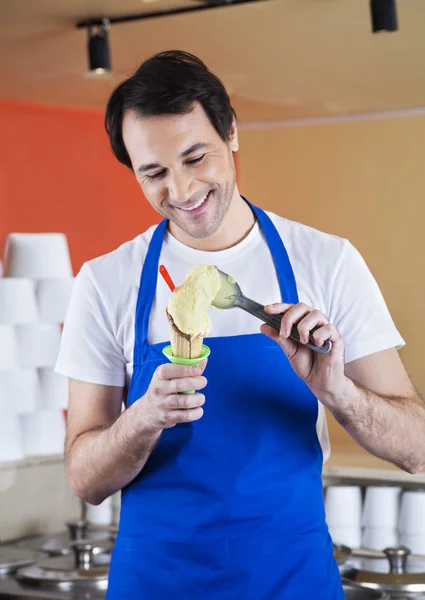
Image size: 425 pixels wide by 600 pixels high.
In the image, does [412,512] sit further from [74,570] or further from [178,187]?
[178,187]

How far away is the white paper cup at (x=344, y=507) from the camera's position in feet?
9.06

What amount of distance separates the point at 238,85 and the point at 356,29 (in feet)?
4.42

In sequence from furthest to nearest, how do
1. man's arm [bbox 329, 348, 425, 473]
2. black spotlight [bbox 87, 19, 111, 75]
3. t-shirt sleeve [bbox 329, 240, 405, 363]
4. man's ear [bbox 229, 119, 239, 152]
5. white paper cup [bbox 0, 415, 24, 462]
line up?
black spotlight [bbox 87, 19, 111, 75], white paper cup [bbox 0, 415, 24, 462], man's ear [bbox 229, 119, 239, 152], t-shirt sleeve [bbox 329, 240, 405, 363], man's arm [bbox 329, 348, 425, 473]

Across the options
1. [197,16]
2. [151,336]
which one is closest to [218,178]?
[151,336]

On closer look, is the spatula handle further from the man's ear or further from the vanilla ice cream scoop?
the man's ear

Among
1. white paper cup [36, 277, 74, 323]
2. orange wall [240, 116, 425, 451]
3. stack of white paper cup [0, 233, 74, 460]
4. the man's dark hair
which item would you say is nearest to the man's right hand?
the man's dark hair

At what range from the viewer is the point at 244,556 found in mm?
1739

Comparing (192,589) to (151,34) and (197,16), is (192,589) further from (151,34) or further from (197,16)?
(151,34)

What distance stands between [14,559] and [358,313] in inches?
→ 60.0

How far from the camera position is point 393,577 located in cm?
248

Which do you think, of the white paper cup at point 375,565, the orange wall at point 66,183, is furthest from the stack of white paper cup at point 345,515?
the orange wall at point 66,183

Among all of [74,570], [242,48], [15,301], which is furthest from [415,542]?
[242,48]

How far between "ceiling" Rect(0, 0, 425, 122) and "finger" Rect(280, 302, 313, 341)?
7.43 feet

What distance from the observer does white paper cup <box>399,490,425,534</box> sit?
8.75 ft
